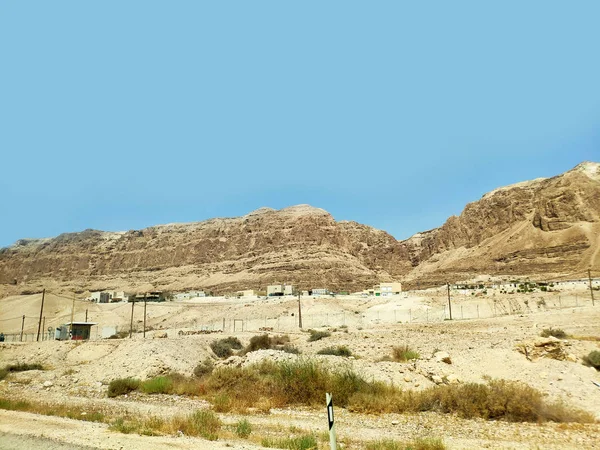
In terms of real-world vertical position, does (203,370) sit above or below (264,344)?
below

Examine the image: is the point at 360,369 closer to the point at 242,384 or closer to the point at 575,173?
the point at 242,384

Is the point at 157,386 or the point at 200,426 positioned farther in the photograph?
the point at 157,386

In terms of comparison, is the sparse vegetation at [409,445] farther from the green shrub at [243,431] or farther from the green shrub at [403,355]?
the green shrub at [403,355]

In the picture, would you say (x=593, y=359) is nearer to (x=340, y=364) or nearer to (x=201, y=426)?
(x=340, y=364)

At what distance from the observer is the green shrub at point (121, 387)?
2033cm

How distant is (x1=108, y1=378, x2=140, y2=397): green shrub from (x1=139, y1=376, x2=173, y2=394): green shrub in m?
0.37

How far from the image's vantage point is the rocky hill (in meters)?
123

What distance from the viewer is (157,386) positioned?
20672 millimetres

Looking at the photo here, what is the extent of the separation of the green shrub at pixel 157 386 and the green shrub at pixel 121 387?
371 millimetres

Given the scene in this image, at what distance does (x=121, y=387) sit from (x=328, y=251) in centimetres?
13528

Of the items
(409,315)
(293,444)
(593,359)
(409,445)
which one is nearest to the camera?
(293,444)

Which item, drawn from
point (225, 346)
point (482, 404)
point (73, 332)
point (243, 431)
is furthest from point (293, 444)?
point (73, 332)

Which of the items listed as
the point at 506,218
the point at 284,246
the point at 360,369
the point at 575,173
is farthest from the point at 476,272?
the point at 360,369

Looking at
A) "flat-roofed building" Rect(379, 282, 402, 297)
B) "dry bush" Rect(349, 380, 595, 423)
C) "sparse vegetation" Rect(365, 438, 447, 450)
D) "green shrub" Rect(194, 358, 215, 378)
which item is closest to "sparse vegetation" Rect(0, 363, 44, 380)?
"green shrub" Rect(194, 358, 215, 378)
